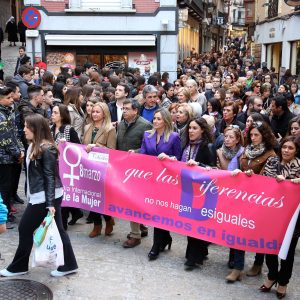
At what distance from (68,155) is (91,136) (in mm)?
398

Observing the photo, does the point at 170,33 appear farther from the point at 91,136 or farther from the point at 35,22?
the point at 91,136

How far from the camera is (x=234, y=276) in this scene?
538 centimetres

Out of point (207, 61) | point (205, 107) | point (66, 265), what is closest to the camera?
point (66, 265)

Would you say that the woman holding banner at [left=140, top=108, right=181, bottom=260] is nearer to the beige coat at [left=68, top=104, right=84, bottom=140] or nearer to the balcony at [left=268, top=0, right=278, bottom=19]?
the beige coat at [left=68, top=104, right=84, bottom=140]

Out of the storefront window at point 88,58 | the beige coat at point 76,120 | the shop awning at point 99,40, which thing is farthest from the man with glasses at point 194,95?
the storefront window at point 88,58

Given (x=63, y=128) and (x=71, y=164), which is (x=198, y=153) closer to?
(x=71, y=164)

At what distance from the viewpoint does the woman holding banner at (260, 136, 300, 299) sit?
16.4 ft

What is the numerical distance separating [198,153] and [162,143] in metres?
0.51

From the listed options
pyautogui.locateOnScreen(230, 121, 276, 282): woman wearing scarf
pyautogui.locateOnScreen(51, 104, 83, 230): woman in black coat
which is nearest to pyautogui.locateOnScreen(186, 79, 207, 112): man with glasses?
pyautogui.locateOnScreen(51, 104, 83, 230): woman in black coat

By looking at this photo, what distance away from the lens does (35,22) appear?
16.8 m

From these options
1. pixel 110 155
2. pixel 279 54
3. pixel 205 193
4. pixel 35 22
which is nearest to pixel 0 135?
pixel 110 155

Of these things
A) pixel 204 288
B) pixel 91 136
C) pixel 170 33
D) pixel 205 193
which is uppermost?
pixel 170 33

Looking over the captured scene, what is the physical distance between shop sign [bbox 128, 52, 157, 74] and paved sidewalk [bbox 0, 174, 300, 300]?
1231 centimetres

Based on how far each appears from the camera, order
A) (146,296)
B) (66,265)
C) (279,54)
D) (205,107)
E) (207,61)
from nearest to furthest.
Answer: (146,296) < (66,265) < (205,107) < (207,61) < (279,54)
